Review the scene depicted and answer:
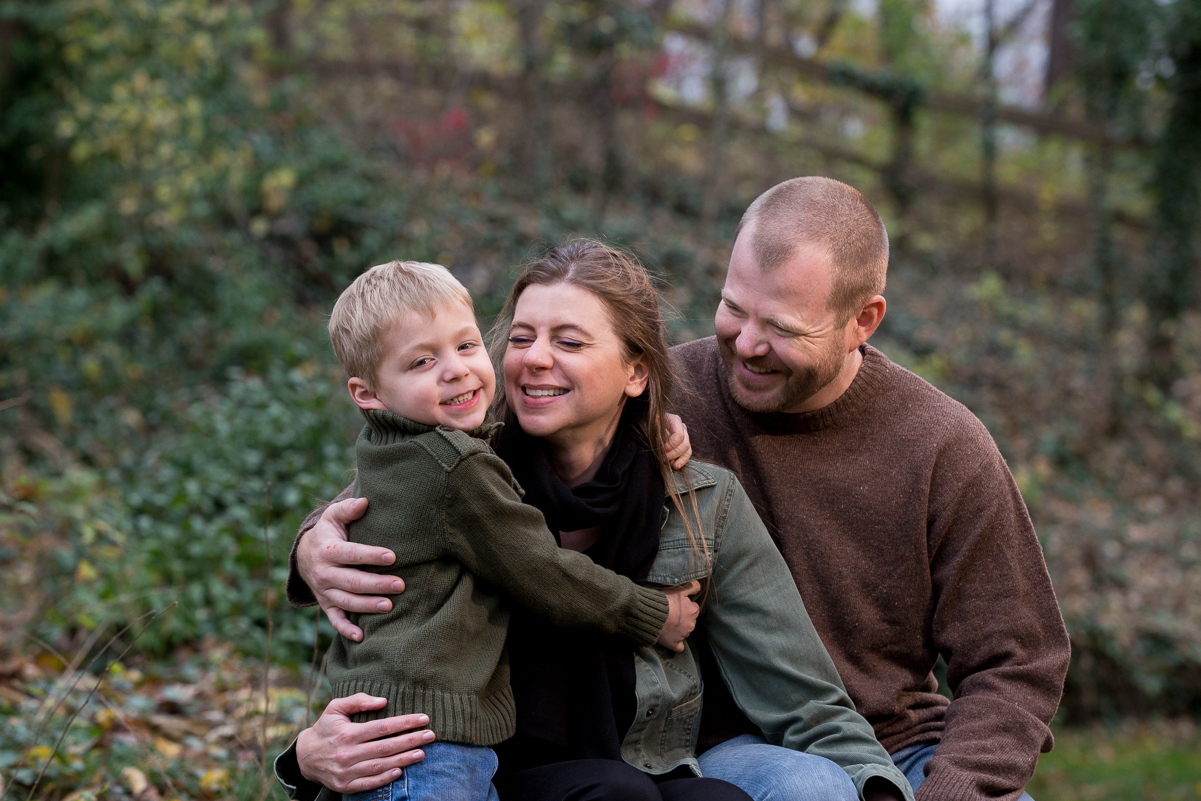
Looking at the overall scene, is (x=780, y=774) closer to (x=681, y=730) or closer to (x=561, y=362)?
(x=681, y=730)

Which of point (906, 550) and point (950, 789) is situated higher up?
point (906, 550)

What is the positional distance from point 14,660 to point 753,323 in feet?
10.1

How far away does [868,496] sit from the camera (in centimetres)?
261

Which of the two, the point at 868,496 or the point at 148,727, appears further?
the point at 148,727

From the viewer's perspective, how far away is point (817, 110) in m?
14.3

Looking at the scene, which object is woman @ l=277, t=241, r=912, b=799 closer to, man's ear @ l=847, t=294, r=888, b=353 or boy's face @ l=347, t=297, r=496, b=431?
boy's face @ l=347, t=297, r=496, b=431

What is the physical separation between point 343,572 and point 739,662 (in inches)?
37.3

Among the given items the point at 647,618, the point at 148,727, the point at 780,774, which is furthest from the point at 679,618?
the point at 148,727

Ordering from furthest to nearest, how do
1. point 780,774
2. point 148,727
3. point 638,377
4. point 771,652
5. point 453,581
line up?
point 148,727 → point 638,377 → point 771,652 → point 780,774 → point 453,581

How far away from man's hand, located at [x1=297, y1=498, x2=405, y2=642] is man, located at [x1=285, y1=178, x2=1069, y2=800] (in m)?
0.89

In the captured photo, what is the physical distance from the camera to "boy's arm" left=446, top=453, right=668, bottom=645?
1999mm

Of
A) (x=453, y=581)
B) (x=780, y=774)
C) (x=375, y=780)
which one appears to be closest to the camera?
(x=375, y=780)

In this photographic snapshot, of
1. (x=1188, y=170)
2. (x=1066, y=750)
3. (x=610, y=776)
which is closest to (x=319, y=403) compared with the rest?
(x=610, y=776)

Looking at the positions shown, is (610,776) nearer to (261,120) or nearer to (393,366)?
(393,366)
